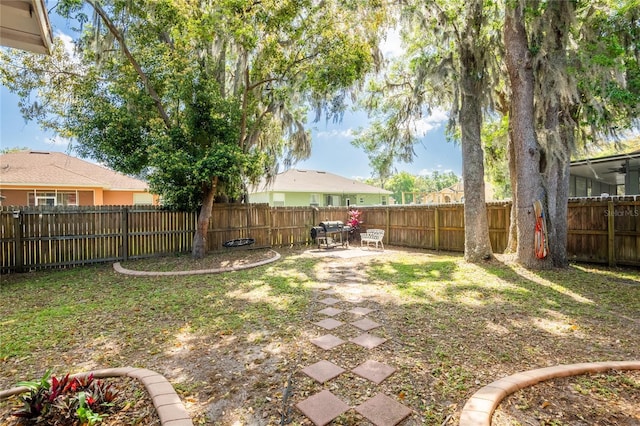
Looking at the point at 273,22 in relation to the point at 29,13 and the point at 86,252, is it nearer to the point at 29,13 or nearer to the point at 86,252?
the point at 29,13

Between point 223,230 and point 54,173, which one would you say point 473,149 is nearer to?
point 223,230

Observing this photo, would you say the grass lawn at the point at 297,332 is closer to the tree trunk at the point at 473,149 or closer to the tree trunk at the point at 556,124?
the tree trunk at the point at 556,124

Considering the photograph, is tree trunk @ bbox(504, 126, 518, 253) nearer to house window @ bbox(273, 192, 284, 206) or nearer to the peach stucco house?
the peach stucco house

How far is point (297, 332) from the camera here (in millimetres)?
3557

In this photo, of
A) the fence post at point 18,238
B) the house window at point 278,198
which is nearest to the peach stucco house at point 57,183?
the fence post at point 18,238

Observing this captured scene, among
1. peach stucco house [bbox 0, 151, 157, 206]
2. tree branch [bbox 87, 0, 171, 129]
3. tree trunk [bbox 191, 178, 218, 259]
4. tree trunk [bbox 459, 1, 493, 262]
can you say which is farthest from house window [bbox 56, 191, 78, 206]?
tree trunk [bbox 459, 1, 493, 262]

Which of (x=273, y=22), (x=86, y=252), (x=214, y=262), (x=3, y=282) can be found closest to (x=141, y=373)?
(x=214, y=262)

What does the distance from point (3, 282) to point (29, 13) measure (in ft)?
23.0

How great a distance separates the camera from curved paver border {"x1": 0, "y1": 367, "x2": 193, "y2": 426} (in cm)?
195

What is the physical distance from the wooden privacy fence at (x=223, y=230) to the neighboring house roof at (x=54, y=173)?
579cm

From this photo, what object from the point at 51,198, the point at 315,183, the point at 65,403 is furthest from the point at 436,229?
the point at 51,198

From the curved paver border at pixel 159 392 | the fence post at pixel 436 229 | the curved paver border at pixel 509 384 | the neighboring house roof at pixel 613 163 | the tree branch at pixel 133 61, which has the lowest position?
the curved paver border at pixel 509 384

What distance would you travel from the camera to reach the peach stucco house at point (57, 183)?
41.7 ft

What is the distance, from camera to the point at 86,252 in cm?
790
